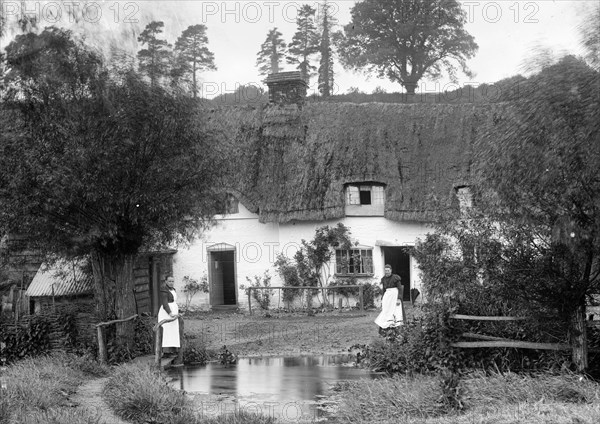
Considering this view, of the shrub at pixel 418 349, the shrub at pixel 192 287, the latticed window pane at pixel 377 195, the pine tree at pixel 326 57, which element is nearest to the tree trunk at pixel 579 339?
the shrub at pixel 418 349

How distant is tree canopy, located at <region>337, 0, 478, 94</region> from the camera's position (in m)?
44.0

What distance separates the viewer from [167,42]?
55.5 ft

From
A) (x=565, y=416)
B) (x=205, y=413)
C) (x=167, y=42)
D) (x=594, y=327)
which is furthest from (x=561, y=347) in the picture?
(x=167, y=42)

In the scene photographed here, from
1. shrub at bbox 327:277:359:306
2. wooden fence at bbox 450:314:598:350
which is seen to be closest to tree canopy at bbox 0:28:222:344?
wooden fence at bbox 450:314:598:350

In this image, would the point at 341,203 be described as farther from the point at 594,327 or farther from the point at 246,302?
the point at 594,327

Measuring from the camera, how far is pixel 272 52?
58312 mm

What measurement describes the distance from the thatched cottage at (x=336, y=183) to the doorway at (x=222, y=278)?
37mm

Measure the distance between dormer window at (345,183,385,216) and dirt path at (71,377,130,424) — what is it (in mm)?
14759

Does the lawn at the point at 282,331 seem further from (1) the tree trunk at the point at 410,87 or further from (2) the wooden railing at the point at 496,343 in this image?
(1) the tree trunk at the point at 410,87

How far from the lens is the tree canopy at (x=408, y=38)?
4403 centimetres

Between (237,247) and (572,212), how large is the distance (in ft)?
61.0

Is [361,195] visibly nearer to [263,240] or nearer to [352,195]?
[352,195]

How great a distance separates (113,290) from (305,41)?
128ft

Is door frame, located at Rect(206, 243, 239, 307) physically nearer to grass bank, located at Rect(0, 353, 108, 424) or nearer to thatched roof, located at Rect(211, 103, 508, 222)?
thatched roof, located at Rect(211, 103, 508, 222)
